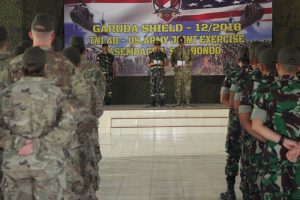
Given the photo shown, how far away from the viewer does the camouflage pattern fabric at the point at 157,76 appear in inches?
490

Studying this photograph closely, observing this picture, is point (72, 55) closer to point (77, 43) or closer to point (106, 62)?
point (77, 43)

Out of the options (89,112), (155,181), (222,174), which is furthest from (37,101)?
(222,174)

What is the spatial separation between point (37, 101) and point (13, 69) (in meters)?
0.45

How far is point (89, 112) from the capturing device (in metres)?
4.18

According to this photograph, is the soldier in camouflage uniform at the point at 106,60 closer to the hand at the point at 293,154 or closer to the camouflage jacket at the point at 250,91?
the camouflage jacket at the point at 250,91

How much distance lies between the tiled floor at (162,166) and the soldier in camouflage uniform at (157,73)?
1626mm

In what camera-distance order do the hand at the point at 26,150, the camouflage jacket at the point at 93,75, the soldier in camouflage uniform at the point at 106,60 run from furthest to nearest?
the soldier in camouflage uniform at the point at 106,60, the camouflage jacket at the point at 93,75, the hand at the point at 26,150

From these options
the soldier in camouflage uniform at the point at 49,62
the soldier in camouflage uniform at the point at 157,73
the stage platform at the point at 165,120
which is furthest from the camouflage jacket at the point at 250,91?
the soldier in camouflage uniform at the point at 157,73

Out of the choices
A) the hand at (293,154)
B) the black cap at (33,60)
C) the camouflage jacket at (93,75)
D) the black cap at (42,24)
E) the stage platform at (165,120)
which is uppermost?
the black cap at (42,24)

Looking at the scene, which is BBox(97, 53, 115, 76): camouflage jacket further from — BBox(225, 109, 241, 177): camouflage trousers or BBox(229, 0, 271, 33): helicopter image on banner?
BBox(225, 109, 241, 177): camouflage trousers

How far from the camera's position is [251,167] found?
13.6 ft

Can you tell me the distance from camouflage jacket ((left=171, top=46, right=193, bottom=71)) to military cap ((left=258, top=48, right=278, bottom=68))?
8592 mm

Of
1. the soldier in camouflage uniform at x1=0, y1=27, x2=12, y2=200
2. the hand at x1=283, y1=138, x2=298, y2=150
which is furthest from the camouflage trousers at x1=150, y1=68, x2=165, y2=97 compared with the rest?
the hand at x1=283, y1=138, x2=298, y2=150

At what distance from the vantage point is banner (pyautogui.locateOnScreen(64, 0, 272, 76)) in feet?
42.9
